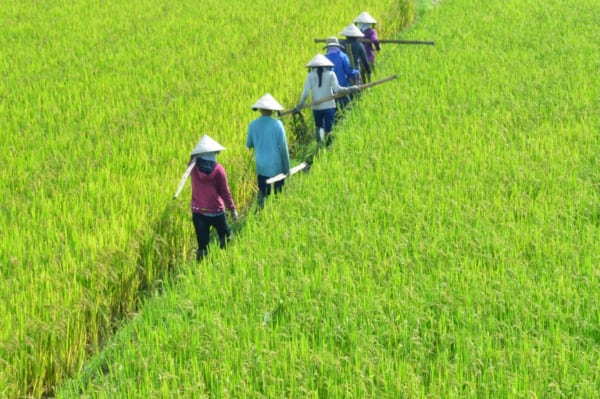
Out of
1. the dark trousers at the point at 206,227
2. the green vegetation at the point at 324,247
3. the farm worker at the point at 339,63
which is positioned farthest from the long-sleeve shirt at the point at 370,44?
the dark trousers at the point at 206,227

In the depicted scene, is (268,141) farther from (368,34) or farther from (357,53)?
(368,34)

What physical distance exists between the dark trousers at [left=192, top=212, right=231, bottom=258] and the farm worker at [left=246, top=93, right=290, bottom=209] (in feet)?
2.73

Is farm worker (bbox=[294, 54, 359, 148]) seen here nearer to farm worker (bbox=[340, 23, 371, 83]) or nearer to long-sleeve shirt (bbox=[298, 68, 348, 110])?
long-sleeve shirt (bbox=[298, 68, 348, 110])

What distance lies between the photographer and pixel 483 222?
5.52m

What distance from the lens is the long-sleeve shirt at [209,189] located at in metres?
5.66

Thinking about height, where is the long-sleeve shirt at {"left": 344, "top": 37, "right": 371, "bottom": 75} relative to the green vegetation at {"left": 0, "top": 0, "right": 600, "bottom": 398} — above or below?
above

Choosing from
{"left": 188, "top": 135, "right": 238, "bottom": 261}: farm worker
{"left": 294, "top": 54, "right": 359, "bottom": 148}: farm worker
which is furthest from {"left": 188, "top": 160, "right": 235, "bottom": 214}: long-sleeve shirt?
{"left": 294, "top": 54, "right": 359, "bottom": 148}: farm worker

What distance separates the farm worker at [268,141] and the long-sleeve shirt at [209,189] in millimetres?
941

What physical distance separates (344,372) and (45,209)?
3.03 metres

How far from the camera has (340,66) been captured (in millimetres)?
9055

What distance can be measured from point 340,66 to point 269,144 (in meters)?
2.80

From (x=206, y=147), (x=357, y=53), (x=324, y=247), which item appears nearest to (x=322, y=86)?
(x=357, y=53)

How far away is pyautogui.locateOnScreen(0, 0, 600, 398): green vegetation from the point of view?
3846 millimetres

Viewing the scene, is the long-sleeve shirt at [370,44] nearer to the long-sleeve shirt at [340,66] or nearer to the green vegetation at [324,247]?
the green vegetation at [324,247]
